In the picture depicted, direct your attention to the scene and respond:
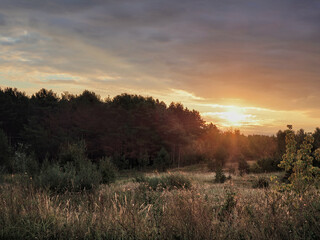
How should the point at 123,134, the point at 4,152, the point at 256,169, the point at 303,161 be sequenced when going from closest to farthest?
the point at 303,161 < the point at 256,169 < the point at 4,152 < the point at 123,134

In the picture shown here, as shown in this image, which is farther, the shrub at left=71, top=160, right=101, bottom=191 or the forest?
the shrub at left=71, top=160, right=101, bottom=191

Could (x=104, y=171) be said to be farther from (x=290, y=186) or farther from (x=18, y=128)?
(x=18, y=128)

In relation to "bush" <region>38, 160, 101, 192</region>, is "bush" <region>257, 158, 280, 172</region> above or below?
below

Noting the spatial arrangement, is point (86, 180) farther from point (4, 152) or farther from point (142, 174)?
point (4, 152)

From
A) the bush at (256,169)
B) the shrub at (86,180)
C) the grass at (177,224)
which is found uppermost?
the grass at (177,224)

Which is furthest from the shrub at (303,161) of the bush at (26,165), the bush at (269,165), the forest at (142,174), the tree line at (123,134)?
the tree line at (123,134)

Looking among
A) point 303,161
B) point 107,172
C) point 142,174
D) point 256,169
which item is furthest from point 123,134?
point 303,161

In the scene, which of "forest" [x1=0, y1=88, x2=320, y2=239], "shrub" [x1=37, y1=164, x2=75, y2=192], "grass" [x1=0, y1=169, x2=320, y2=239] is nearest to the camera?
"grass" [x1=0, y1=169, x2=320, y2=239]

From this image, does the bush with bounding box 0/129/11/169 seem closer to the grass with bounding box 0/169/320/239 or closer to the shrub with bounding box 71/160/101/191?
the shrub with bounding box 71/160/101/191

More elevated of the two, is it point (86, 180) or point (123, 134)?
point (123, 134)

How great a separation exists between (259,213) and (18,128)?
185ft

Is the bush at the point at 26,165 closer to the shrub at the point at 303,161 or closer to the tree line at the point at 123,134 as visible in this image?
the shrub at the point at 303,161

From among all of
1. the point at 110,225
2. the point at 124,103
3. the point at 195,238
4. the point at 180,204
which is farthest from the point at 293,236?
the point at 124,103

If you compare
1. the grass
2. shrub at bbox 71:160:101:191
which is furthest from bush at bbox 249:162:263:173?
the grass
